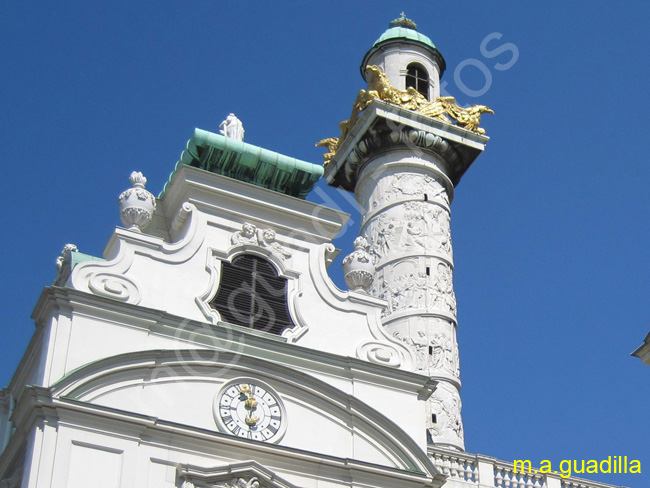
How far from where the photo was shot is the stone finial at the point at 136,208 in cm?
2119

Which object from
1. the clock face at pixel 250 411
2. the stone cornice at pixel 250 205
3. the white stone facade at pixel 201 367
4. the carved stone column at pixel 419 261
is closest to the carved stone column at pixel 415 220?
the carved stone column at pixel 419 261

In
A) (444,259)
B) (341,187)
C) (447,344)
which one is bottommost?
(447,344)

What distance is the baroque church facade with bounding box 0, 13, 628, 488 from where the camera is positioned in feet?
61.5

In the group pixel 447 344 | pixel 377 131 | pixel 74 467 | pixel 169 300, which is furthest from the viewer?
pixel 377 131

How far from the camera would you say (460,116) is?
1289 inches

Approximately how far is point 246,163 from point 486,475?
7.10 metres

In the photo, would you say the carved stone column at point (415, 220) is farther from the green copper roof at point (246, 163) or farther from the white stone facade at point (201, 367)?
the white stone facade at point (201, 367)

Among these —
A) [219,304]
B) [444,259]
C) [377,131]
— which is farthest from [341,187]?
[219,304]

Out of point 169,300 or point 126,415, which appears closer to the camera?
point 126,415

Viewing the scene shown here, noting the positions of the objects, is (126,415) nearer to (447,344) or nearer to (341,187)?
(447,344)

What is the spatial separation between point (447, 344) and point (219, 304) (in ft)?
28.9

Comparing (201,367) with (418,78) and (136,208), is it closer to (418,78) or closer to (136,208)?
(136,208)

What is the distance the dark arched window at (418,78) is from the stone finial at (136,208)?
13.4 metres

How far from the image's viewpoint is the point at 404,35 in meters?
34.2
